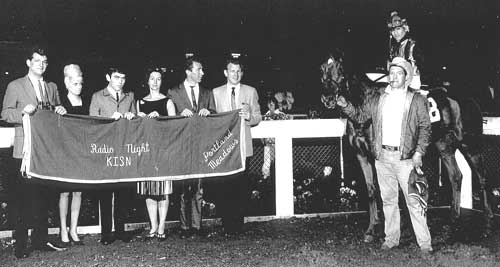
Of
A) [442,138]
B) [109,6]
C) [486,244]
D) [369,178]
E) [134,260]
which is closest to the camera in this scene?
[134,260]

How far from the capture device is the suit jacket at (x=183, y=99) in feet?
20.2

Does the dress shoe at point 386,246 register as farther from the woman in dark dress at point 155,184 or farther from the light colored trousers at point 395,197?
the woman in dark dress at point 155,184

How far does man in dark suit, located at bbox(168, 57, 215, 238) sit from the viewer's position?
6082 millimetres

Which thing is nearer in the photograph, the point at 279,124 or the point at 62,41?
the point at 279,124

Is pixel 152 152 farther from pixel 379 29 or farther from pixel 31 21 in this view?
pixel 379 29

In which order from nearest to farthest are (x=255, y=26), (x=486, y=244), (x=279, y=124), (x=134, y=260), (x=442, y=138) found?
1. (x=134, y=260)
2. (x=486, y=244)
3. (x=442, y=138)
4. (x=279, y=124)
5. (x=255, y=26)

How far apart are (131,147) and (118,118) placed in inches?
14.8

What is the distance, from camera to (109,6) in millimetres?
12992

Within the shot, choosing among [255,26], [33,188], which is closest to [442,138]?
[33,188]

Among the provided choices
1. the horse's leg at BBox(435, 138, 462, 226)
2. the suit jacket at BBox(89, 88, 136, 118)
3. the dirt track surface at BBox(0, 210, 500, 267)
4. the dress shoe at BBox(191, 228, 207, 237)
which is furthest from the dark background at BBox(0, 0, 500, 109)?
the dirt track surface at BBox(0, 210, 500, 267)

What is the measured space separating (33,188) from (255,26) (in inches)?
401

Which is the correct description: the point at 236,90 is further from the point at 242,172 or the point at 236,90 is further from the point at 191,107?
the point at 242,172

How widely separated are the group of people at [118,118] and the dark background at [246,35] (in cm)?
716

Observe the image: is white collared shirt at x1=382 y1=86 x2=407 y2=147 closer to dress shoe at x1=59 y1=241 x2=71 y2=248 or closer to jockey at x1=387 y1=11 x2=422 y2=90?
jockey at x1=387 y1=11 x2=422 y2=90
